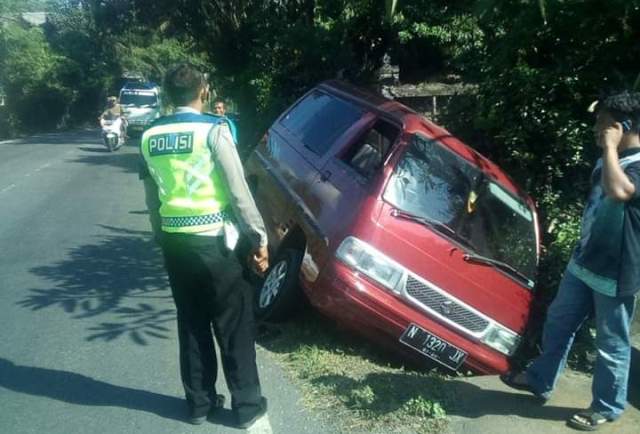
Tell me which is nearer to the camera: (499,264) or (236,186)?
(236,186)

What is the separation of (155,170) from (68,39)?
4825cm

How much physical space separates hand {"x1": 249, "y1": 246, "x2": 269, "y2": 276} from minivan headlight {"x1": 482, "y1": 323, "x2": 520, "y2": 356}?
6.13 ft

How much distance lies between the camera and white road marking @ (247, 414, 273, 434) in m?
4.51

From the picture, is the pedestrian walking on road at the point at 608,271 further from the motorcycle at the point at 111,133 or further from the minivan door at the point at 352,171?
the motorcycle at the point at 111,133

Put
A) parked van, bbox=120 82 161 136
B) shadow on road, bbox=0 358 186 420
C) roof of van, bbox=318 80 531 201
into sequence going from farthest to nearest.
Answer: parked van, bbox=120 82 161 136 < roof of van, bbox=318 80 531 201 < shadow on road, bbox=0 358 186 420

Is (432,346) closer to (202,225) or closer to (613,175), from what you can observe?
(613,175)

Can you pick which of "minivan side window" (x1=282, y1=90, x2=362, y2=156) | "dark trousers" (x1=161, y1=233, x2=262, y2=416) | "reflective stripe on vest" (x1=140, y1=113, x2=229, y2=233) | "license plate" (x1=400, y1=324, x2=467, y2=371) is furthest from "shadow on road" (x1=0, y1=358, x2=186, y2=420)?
"minivan side window" (x1=282, y1=90, x2=362, y2=156)

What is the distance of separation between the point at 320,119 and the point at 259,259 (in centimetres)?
342

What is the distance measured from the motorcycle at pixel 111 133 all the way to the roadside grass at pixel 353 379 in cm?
1898

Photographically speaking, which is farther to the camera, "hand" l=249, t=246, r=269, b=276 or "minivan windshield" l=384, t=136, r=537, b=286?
"minivan windshield" l=384, t=136, r=537, b=286

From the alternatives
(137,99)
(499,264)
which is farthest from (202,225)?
(137,99)

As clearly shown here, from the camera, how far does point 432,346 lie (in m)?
5.32

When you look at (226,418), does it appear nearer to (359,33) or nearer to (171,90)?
(171,90)

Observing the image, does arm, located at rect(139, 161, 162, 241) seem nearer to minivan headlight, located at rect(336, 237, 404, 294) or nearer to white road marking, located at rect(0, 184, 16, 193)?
minivan headlight, located at rect(336, 237, 404, 294)
